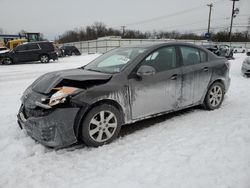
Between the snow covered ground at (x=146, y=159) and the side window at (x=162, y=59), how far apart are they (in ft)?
3.57

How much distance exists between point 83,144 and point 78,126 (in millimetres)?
459

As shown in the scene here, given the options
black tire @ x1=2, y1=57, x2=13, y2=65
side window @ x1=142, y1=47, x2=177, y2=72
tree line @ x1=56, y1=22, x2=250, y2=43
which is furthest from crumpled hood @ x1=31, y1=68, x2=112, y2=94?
tree line @ x1=56, y1=22, x2=250, y2=43

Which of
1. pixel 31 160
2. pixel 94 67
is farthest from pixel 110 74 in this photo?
pixel 31 160

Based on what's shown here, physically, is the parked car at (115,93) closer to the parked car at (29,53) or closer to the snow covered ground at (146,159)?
the snow covered ground at (146,159)

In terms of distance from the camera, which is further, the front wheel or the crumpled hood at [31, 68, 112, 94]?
the front wheel

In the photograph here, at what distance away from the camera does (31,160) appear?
10.4 feet

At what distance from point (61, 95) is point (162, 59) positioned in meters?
2.02

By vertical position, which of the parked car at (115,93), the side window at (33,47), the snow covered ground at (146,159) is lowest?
the snow covered ground at (146,159)

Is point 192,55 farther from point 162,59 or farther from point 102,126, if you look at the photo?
point 102,126

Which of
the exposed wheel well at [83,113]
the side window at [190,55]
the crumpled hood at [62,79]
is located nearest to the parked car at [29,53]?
the crumpled hood at [62,79]

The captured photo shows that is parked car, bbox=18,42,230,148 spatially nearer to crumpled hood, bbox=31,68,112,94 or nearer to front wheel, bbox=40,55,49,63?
crumpled hood, bbox=31,68,112,94

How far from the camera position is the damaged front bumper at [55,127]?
10.5ft

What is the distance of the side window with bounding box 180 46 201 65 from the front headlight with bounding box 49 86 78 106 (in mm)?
2389

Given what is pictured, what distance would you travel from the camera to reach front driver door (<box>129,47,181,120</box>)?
390 centimetres
